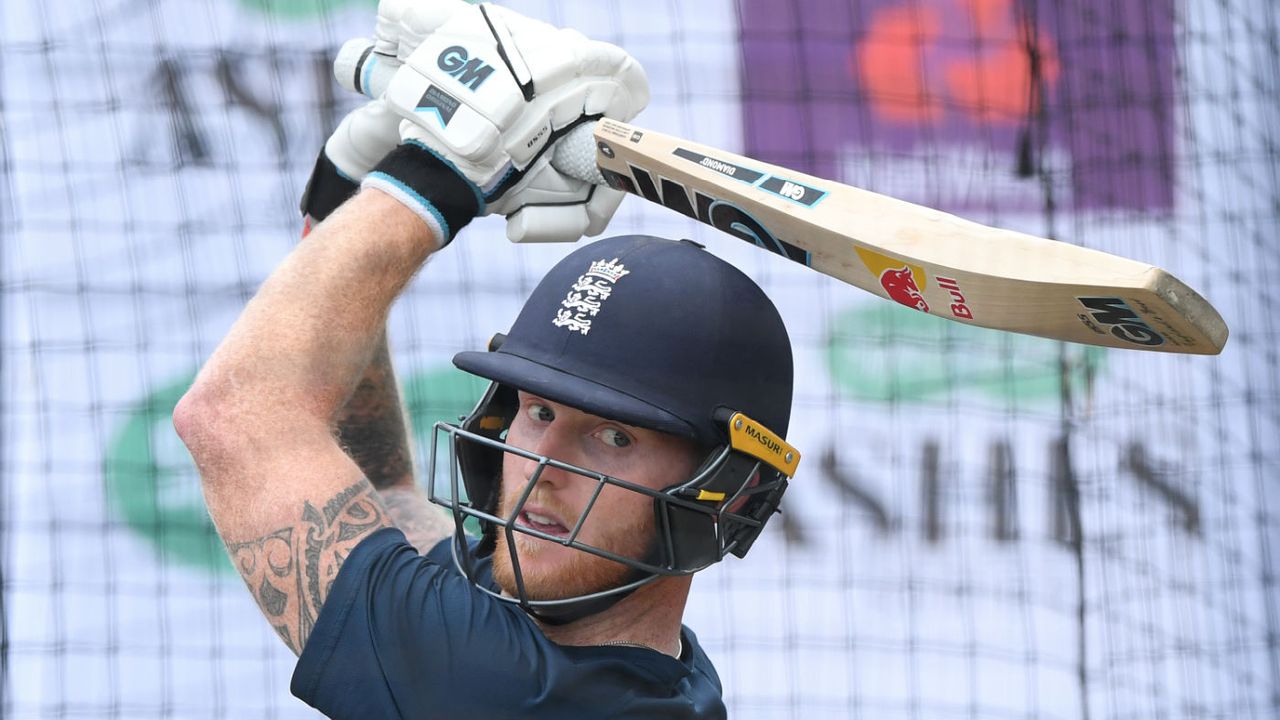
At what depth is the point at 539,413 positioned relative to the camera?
5.51 feet

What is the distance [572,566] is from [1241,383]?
2.57 meters

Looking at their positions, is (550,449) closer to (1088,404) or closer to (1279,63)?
(1088,404)

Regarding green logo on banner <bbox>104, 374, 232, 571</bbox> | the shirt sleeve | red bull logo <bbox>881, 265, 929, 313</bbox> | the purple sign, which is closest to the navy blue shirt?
the shirt sleeve

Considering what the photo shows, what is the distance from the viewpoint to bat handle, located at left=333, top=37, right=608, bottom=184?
192 cm

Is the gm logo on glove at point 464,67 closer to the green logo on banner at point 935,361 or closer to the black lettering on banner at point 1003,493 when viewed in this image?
the green logo on banner at point 935,361

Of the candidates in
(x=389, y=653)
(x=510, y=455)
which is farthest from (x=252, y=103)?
(x=389, y=653)

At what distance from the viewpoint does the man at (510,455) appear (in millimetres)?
1525

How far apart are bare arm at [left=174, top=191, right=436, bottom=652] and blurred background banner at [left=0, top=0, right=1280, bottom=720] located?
189cm

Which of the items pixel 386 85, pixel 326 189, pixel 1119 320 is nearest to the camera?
pixel 1119 320

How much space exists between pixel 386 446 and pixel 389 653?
0.71m

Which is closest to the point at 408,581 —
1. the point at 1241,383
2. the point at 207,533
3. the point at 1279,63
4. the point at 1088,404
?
the point at 207,533

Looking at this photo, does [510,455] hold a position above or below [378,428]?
above

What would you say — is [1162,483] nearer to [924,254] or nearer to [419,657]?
[924,254]

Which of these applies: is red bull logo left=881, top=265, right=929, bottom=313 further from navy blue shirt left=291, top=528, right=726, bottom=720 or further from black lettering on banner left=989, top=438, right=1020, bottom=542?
black lettering on banner left=989, top=438, right=1020, bottom=542
